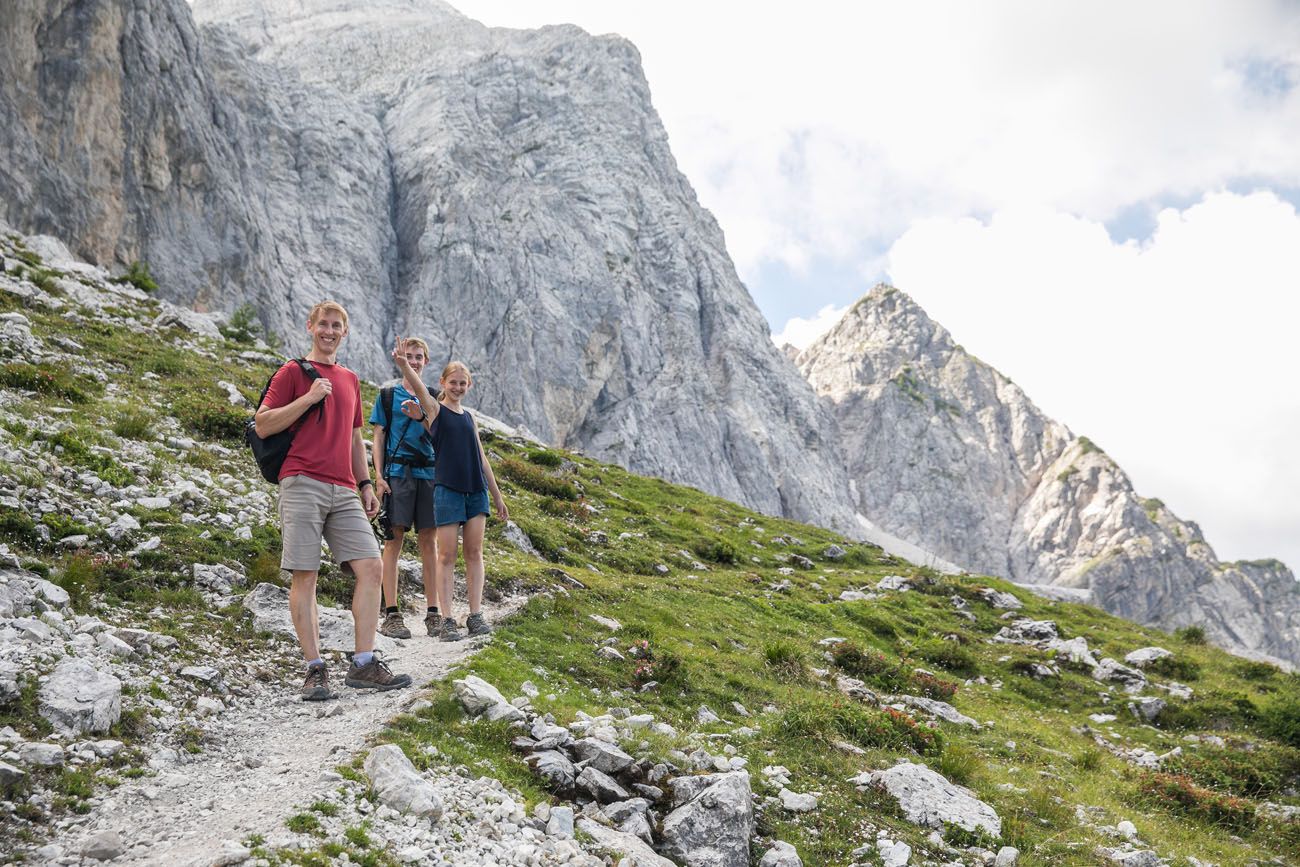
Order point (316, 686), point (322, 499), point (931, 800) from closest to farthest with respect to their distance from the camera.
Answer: point (316, 686), point (322, 499), point (931, 800)

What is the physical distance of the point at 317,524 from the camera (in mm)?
8125

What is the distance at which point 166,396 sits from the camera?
18484 millimetres

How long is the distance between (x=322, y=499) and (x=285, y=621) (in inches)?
105

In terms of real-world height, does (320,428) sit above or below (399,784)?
above

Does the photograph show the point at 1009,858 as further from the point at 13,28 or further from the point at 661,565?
the point at 13,28

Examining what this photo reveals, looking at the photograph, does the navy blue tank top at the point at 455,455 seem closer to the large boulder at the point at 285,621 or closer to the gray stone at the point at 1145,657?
the large boulder at the point at 285,621

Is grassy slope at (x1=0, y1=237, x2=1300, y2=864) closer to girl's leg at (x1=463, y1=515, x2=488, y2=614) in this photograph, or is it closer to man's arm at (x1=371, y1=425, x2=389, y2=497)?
girl's leg at (x1=463, y1=515, x2=488, y2=614)

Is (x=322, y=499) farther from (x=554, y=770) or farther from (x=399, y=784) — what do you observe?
(x=554, y=770)

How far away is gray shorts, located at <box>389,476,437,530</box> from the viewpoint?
11.2m

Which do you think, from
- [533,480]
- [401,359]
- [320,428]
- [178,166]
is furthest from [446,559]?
[178,166]

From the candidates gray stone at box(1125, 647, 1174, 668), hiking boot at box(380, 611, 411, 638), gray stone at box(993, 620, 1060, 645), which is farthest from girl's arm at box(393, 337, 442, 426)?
gray stone at box(1125, 647, 1174, 668)

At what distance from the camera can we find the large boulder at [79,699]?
5.92 m

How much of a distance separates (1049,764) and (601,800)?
9787 mm

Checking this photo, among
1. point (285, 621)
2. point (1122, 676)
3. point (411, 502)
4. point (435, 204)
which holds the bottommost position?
point (1122, 676)
